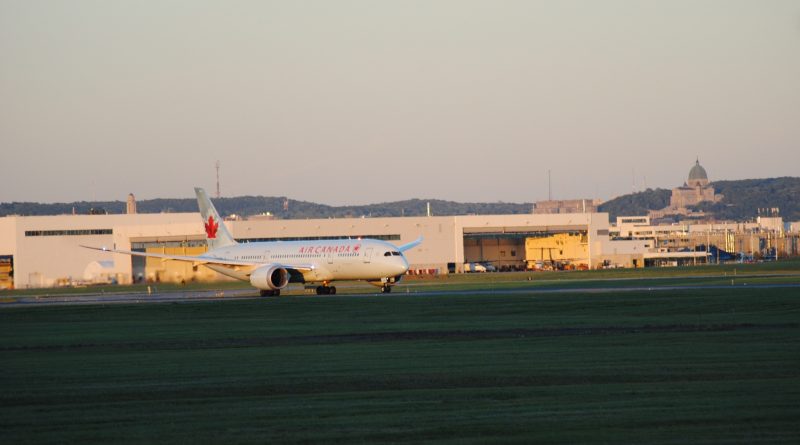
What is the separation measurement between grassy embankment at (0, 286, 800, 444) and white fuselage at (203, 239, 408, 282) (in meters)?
26.6


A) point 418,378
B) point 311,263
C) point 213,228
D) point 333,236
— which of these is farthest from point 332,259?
point 418,378

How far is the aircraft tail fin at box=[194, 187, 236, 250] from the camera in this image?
86.9m

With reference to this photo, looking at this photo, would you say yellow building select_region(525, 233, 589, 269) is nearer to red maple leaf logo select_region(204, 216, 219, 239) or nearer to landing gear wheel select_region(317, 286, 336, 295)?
red maple leaf logo select_region(204, 216, 219, 239)

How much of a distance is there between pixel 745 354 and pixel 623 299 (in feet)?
86.3

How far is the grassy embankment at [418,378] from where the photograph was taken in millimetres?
18500

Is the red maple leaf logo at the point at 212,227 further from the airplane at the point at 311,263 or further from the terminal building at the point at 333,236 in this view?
the terminal building at the point at 333,236

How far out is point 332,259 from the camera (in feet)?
247

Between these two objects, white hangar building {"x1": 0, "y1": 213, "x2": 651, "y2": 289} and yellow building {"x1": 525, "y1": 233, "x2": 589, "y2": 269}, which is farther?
yellow building {"x1": 525, "y1": 233, "x2": 589, "y2": 269}

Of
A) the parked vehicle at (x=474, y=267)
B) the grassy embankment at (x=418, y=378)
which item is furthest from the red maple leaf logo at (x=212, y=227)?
the parked vehicle at (x=474, y=267)

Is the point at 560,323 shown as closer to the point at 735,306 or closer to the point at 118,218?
the point at 735,306

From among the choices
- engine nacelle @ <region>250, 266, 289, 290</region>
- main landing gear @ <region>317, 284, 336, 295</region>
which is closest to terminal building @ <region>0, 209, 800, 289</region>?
engine nacelle @ <region>250, 266, 289, 290</region>

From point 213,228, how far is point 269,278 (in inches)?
569

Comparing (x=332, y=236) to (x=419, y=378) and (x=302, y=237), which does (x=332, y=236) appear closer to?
(x=302, y=237)

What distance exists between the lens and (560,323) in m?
40.2
